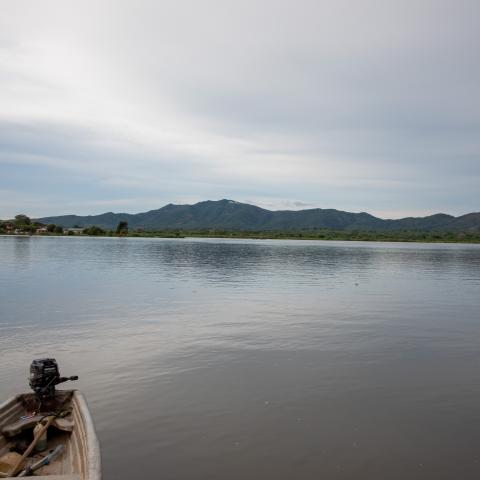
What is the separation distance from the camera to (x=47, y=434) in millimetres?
14156

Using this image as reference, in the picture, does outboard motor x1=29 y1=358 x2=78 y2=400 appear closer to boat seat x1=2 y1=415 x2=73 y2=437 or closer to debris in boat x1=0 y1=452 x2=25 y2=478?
boat seat x1=2 y1=415 x2=73 y2=437

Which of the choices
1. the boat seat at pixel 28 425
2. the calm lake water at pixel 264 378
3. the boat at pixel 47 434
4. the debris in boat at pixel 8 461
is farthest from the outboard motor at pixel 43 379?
the debris in boat at pixel 8 461

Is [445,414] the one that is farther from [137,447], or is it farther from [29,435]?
[29,435]

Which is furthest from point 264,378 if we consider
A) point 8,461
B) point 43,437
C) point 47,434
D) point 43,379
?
point 8,461

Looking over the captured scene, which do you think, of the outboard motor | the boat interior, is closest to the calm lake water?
the boat interior

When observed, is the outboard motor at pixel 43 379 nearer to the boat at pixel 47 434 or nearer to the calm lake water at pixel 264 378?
the boat at pixel 47 434

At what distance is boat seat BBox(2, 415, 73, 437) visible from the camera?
13641 mm

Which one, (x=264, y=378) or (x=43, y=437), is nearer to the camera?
(x=43, y=437)

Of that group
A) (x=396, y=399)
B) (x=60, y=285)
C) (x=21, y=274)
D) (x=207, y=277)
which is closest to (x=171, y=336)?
(x=396, y=399)

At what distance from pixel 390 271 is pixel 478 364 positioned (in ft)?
187

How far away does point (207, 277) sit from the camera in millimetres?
63812

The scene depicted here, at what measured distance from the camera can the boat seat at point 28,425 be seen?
13641 millimetres

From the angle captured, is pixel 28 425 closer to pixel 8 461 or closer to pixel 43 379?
pixel 8 461

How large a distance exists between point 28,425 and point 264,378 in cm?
1027
